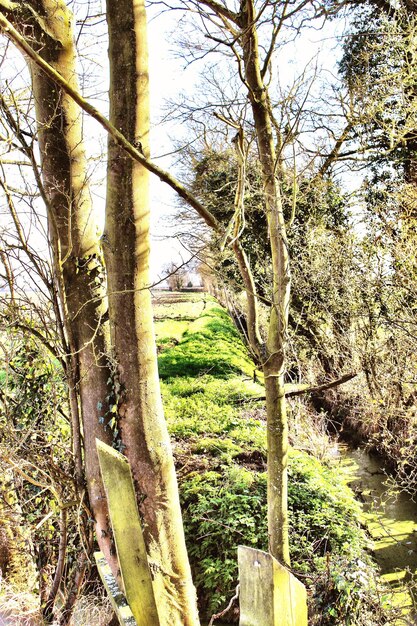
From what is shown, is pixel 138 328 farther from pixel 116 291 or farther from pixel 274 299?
pixel 274 299

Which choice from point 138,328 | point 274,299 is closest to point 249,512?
point 274,299

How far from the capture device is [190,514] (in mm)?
6457

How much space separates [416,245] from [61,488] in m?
6.84

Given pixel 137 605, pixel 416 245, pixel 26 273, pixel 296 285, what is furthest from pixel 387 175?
pixel 137 605

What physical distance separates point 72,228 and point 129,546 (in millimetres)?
3197

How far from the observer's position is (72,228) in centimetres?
377

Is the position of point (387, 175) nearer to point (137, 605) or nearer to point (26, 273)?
point (26, 273)

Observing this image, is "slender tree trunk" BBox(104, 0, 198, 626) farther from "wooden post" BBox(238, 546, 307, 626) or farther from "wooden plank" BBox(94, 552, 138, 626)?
"wooden post" BBox(238, 546, 307, 626)

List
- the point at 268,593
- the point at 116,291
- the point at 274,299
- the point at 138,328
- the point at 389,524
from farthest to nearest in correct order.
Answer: the point at 389,524 < the point at 274,299 < the point at 138,328 < the point at 116,291 < the point at 268,593

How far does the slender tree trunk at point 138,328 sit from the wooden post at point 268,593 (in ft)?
9.19

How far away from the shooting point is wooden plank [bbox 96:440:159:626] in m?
0.92

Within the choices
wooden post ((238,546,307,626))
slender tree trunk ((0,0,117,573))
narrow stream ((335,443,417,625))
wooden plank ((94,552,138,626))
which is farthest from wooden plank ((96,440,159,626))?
narrow stream ((335,443,417,625))

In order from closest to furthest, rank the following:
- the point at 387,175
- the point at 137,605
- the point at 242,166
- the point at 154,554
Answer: the point at 137,605 < the point at 242,166 < the point at 154,554 < the point at 387,175

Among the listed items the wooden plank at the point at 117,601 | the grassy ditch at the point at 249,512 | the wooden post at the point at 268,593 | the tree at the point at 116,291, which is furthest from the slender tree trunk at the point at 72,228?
the wooden post at the point at 268,593
